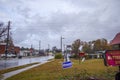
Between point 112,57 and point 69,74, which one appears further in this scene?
point 69,74

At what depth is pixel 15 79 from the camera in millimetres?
18438

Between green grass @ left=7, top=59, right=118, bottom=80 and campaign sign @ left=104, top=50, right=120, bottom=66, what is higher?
campaign sign @ left=104, top=50, right=120, bottom=66

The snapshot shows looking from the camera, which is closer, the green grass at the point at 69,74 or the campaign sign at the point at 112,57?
the campaign sign at the point at 112,57

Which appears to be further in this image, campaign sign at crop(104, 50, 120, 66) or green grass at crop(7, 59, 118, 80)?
green grass at crop(7, 59, 118, 80)

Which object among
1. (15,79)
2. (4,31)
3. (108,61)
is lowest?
(15,79)

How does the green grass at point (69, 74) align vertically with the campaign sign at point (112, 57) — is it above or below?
below

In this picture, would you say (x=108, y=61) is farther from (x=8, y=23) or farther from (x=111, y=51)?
(x=8, y=23)

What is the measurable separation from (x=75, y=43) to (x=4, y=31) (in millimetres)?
30564

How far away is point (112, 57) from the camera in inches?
132

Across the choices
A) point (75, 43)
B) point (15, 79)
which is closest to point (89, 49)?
point (75, 43)

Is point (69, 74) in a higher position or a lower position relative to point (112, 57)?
lower

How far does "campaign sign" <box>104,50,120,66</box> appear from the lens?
11.0 ft

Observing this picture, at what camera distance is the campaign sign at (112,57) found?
3346 millimetres

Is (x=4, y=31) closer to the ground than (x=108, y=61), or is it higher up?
higher up
